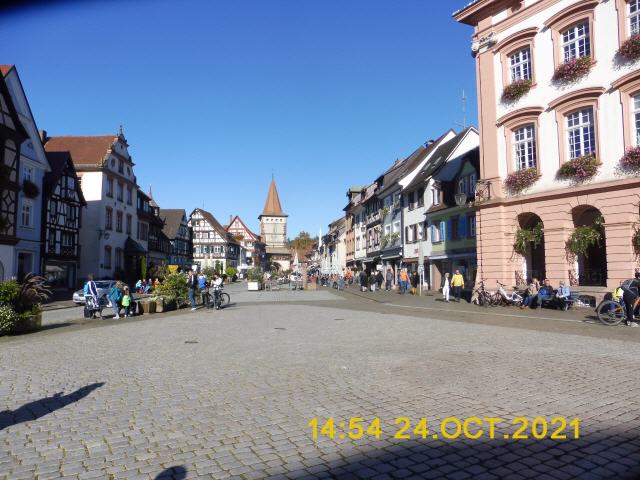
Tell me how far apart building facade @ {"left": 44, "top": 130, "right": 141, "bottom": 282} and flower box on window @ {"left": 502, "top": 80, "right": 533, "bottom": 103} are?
123ft

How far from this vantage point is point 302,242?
154625 millimetres

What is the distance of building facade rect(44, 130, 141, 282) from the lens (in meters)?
47.3

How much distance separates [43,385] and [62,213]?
38.3 metres

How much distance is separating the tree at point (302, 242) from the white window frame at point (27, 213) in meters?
116

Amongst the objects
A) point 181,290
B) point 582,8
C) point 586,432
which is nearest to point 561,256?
point 582,8

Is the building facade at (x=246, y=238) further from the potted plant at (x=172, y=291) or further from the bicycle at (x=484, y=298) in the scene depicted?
the bicycle at (x=484, y=298)

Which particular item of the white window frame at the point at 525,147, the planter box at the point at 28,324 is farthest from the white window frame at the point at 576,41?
the planter box at the point at 28,324

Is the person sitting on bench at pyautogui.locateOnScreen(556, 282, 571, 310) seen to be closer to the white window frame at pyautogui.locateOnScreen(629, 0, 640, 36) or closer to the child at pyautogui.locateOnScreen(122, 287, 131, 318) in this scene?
the white window frame at pyautogui.locateOnScreen(629, 0, 640, 36)

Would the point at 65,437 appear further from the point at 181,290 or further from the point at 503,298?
the point at 503,298

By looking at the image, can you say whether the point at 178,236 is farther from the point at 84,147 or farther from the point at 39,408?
the point at 39,408

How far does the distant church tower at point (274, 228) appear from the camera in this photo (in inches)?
5591

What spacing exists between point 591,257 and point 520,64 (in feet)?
32.4

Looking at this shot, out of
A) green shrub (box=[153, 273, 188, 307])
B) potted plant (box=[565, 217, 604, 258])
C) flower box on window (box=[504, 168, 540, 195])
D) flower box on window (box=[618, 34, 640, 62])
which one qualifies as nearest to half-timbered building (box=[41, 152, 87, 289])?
green shrub (box=[153, 273, 188, 307])

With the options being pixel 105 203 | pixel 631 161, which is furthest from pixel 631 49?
pixel 105 203
